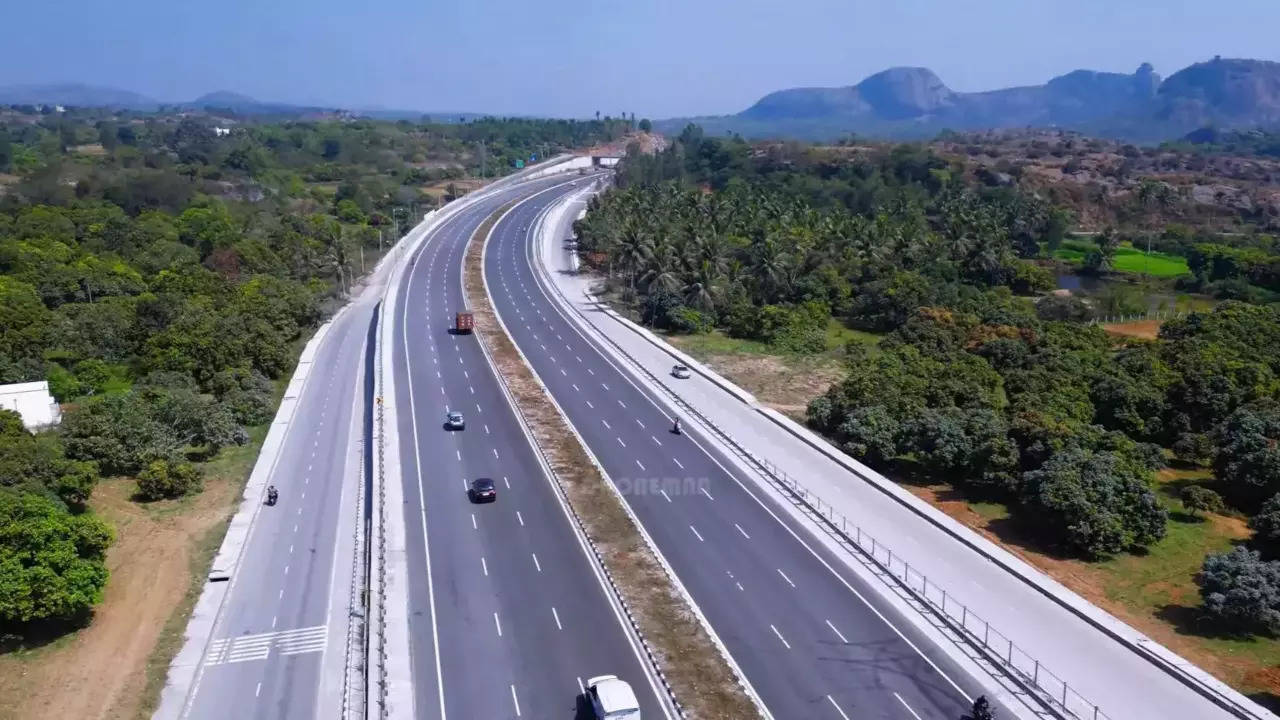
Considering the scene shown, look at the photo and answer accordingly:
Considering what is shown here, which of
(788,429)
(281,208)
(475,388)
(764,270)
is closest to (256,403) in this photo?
(475,388)

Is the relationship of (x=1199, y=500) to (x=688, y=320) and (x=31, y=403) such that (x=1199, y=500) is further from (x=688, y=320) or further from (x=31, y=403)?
(x=31, y=403)

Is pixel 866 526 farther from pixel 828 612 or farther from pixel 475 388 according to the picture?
pixel 475 388

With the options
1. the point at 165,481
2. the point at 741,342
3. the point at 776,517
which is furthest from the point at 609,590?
the point at 741,342

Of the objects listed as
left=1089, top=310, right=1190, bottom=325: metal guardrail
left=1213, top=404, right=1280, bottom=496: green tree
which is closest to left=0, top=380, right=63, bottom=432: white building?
left=1213, top=404, right=1280, bottom=496: green tree

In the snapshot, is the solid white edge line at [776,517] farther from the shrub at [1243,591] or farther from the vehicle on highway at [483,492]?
the vehicle on highway at [483,492]

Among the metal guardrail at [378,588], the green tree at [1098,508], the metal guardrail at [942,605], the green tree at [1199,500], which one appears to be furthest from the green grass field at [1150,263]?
the metal guardrail at [378,588]

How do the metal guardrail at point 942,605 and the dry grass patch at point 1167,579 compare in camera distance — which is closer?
→ the metal guardrail at point 942,605
